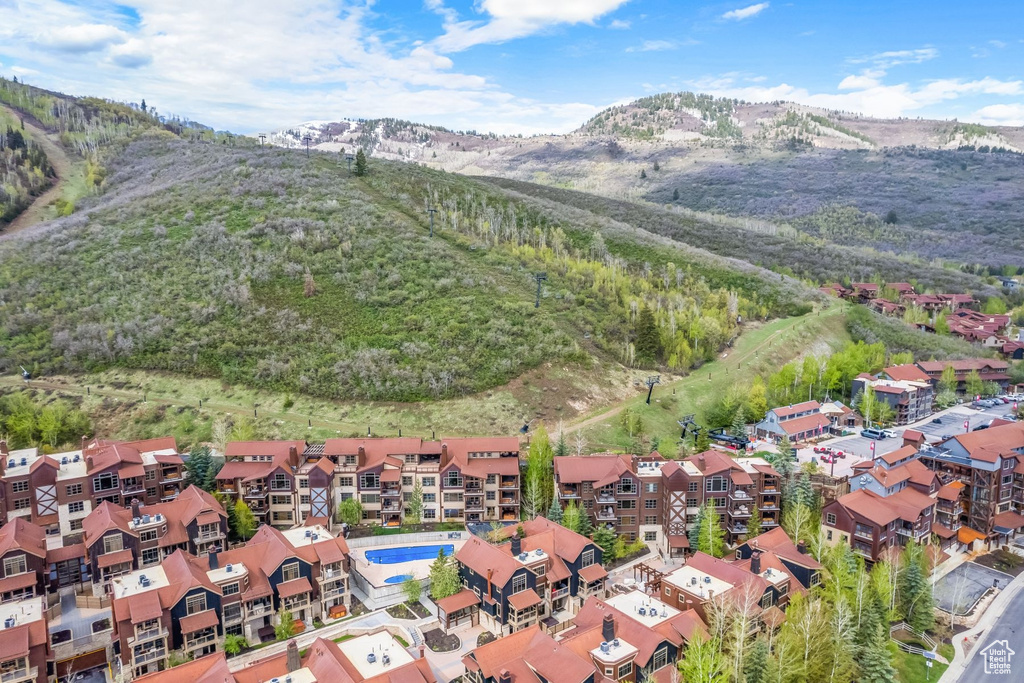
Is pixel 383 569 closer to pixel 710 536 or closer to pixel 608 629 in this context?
pixel 608 629

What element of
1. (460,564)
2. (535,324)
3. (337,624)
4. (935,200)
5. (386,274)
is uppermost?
(935,200)

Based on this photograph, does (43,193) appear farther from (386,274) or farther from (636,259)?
(636,259)

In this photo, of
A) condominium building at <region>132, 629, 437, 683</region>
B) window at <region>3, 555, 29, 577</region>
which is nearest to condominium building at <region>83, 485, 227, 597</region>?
window at <region>3, 555, 29, 577</region>

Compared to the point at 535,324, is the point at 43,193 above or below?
above

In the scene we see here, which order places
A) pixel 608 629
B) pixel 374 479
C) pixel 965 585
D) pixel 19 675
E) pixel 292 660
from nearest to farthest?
pixel 292 660, pixel 19 675, pixel 608 629, pixel 965 585, pixel 374 479

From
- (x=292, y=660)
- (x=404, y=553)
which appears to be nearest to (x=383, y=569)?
(x=404, y=553)

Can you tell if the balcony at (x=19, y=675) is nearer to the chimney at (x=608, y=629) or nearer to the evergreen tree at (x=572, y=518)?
the chimney at (x=608, y=629)

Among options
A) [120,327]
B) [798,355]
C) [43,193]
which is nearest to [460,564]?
[120,327]

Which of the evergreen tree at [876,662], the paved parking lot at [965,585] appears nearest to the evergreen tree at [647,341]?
the paved parking lot at [965,585]
